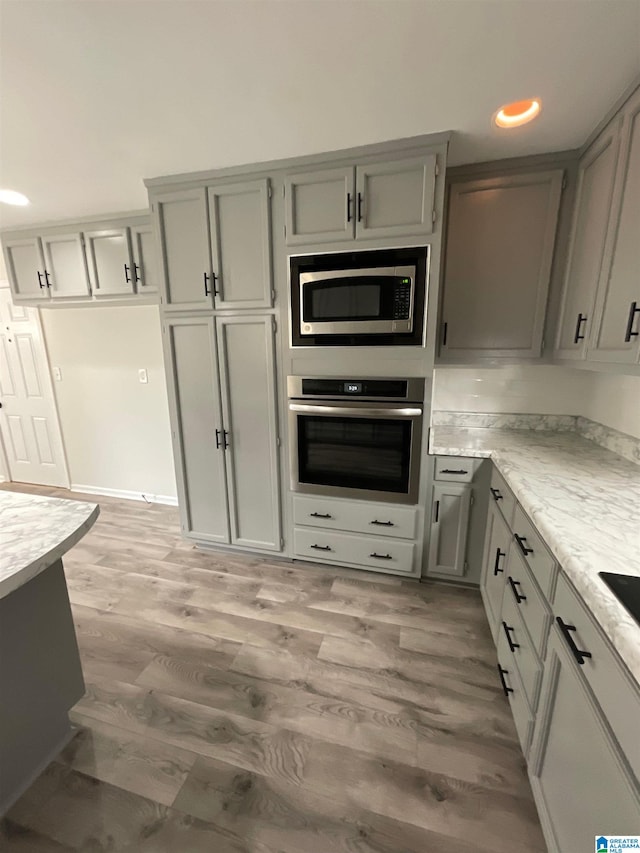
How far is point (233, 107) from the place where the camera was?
1494 mm

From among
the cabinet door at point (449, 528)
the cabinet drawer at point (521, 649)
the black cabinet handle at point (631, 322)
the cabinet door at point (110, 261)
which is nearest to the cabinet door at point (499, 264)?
the black cabinet handle at point (631, 322)

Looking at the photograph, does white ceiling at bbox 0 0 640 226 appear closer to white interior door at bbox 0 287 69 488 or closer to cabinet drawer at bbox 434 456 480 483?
cabinet drawer at bbox 434 456 480 483

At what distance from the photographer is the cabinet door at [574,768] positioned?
72 cm

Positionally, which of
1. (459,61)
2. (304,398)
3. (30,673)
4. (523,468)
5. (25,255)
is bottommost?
(30,673)

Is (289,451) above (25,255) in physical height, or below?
below

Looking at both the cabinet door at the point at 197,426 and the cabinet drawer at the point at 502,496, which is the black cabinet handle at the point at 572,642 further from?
the cabinet door at the point at 197,426

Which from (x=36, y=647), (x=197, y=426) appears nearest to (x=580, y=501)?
(x=36, y=647)

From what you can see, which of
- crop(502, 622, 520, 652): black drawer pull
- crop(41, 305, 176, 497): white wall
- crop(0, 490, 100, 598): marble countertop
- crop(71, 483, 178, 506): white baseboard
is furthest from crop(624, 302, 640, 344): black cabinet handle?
crop(71, 483, 178, 506): white baseboard

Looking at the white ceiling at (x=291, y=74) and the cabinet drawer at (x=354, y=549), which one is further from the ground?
the white ceiling at (x=291, y=74)

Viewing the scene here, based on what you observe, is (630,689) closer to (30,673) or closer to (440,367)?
(30,673)

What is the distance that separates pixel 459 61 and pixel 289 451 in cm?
194

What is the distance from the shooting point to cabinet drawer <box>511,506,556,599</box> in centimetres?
110

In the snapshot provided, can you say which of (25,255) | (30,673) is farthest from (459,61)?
(25,255)

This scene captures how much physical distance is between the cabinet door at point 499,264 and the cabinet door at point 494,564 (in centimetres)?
99
